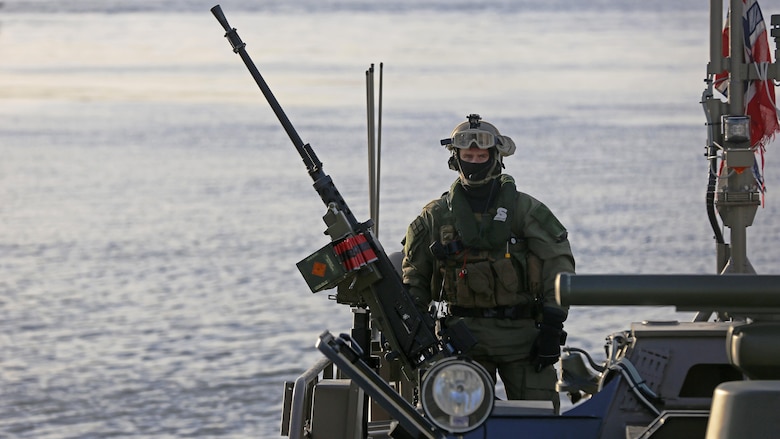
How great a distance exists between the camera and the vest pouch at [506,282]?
7.81 m

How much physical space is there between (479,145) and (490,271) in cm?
56

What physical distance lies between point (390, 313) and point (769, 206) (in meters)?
23.8

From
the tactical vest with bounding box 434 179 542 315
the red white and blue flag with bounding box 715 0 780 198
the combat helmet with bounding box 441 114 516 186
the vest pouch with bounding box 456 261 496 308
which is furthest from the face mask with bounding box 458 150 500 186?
the red white and blue flag with bounding box 715 0 780 198

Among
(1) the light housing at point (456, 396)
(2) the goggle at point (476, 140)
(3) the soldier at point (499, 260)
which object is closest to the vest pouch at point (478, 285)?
(3) the soldier at point (499, 260)

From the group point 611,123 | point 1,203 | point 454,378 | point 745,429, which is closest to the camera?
point 745,429

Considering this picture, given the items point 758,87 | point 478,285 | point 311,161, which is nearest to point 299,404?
point 478,285

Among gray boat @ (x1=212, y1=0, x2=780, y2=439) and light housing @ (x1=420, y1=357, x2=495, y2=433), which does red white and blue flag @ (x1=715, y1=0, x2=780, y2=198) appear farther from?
light housing @ (x1=420, y1=357, x2=495, y2=433)

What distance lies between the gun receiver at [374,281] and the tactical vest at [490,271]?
0.22 m

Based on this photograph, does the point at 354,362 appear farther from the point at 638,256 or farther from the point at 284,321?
the point at 638,256

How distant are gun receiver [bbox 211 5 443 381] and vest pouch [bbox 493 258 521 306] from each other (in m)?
0.34

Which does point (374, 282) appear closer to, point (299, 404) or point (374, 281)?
point (374, 281)

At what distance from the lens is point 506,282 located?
781 centimetres

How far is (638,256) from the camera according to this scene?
80.2ft

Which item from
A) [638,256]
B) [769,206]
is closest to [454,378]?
[638,256]
